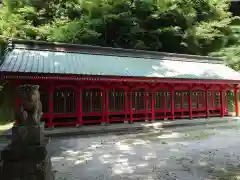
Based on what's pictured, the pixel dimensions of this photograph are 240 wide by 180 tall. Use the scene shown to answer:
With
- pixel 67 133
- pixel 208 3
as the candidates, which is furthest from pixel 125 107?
pixel 208 3

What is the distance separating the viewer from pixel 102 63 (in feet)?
51.8

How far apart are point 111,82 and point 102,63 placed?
1.66m

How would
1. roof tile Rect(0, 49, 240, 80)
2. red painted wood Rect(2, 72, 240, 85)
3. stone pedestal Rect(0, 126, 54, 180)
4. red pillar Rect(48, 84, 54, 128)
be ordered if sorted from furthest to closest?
red pillar Rect(48, 84, 54, 128)
roof tile Rect(0, 49, 240, 80)
red painted wood Rect(2, 72, 240, 85)
stone pedestal Rect(0, 126, 54, 180)

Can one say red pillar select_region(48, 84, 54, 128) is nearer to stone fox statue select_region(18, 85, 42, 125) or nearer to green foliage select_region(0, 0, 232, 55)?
stone fox statue select_region(18, 85, 42, 125)

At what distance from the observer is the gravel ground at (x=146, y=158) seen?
624cm

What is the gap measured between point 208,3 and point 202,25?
3.71 m

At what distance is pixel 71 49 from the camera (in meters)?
16.4

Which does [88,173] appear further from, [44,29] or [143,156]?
[44,29]

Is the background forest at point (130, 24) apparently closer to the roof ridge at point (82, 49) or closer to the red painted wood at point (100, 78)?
the roof ridge at point (82, 49)

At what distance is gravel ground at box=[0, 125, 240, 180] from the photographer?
20.5 ft

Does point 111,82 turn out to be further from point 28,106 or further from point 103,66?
point 28,106

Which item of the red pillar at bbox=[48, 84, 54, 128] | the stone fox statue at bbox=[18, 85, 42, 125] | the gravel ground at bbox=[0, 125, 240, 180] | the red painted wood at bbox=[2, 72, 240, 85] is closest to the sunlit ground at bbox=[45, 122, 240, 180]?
the gravel ground at bbox=[0, 125, 240, 180]

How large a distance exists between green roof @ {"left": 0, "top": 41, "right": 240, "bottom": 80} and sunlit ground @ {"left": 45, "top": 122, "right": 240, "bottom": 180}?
420 centimetres

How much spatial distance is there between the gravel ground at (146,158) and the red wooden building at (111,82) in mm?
3224
